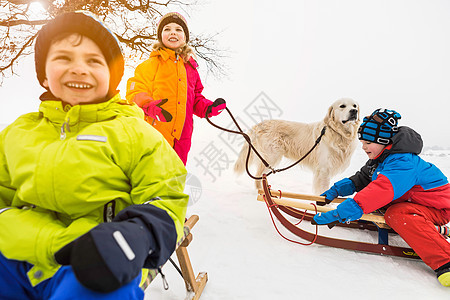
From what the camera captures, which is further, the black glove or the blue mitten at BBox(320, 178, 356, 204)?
the blue mitten at BBox(320, 178, 356, 204)

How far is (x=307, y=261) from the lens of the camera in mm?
2205

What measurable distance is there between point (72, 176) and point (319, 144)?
3.56 meters

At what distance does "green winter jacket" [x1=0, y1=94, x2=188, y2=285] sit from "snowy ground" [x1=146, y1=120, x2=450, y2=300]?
3.34 ft

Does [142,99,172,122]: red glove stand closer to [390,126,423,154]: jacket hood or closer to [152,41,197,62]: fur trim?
[152,41,197,62]: fur trim

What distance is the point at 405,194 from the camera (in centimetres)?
230

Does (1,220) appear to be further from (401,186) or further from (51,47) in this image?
(401,186)

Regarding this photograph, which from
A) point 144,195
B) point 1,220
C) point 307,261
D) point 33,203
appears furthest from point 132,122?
point 307,261

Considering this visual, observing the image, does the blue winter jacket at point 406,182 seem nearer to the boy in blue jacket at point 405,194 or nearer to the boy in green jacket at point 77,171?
the boy in blue jacket at point 405,194

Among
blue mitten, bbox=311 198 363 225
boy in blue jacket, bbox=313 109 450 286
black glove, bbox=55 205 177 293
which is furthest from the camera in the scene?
blue mitten, bbox=311 198 363 225

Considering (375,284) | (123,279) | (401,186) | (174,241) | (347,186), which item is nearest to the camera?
(123,279)

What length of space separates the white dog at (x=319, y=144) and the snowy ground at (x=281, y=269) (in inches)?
46.9

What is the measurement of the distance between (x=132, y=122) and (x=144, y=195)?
13.5 inches

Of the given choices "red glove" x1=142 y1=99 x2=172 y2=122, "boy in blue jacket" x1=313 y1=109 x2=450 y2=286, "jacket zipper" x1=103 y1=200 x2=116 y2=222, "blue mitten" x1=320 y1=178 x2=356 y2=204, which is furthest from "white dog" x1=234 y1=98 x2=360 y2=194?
"jacket zipper" x1=103 y1=200 x2=116 y2=222

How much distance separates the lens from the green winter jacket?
91cm
